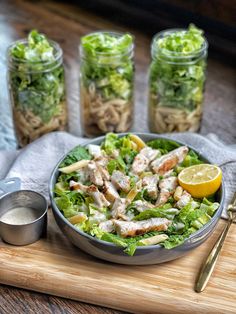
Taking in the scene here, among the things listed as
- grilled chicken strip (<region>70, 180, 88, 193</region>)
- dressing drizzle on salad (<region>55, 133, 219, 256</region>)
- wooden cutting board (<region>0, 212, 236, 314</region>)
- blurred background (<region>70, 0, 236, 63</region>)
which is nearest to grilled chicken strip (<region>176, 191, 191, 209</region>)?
dressing drizzle on salad (<region>55, 133, 219, 256</region>)

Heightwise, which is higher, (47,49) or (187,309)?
(47,49)

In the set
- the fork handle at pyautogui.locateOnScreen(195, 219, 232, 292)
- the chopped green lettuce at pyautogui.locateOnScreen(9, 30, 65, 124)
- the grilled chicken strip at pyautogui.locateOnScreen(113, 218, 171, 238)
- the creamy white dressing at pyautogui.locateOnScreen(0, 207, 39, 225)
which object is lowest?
the fork handle at pyautogui.locateOnScreen(195, 219, 232, 292)

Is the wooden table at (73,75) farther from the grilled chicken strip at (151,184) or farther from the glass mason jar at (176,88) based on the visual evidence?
the grilled chicken strip at (151,184)

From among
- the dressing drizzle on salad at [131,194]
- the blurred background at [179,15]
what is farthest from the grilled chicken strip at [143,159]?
the blurred background at [179,15]

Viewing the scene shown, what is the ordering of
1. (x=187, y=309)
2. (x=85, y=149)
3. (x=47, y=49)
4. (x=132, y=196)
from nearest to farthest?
(x=187, y=309)
(x=132, y=196)
(x=85, y=149)
(x=47, y=49)

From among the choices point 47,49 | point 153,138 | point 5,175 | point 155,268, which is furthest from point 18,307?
point 47,49

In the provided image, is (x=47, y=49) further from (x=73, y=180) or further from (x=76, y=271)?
(x=76, y=271)

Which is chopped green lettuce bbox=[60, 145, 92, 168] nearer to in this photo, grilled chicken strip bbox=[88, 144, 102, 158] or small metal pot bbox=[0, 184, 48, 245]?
grilled chicken strip bbox=[88, 144, 102, 158]
